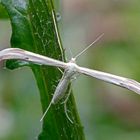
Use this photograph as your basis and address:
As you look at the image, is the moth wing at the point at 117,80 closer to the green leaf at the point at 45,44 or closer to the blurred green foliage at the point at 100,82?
the green leaf at the point at 45,44

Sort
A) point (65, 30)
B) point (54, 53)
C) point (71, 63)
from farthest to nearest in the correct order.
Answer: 1. point (65, 30)
2. point (71, 63)
3. point (54, 53)

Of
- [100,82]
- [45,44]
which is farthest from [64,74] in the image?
[100,82]

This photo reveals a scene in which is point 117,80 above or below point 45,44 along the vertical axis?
below

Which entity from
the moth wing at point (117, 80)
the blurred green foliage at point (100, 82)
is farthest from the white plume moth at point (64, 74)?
the blurred green foliage at point (100, 82)

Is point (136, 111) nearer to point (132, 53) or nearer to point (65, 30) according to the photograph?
point (132, 53)

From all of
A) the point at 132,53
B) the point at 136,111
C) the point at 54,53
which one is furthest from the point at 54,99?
the point at 136,111

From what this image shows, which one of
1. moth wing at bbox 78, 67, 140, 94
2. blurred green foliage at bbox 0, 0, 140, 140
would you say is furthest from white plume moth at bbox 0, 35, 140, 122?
blurred green foliage at bbox 0, 0, 140, 140

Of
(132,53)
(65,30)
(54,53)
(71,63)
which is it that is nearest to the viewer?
(54,53)

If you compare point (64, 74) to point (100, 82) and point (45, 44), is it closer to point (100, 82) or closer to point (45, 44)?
point (45, 44)
